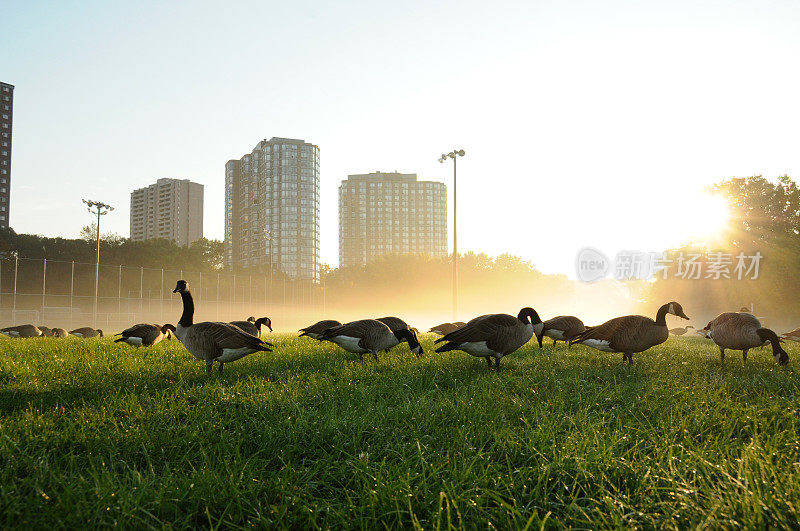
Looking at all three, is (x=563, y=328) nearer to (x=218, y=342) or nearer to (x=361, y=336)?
(x=361, y=336)

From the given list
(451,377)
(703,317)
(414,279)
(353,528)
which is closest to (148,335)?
(451,377)

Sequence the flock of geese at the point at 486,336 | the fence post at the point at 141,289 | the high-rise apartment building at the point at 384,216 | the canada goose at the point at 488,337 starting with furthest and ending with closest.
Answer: the high-rise apartment building at the point at 384,216, the fence post at the point at 141,289, the canada goose at the point at 488,337, the flock of geese at the point at 486,336

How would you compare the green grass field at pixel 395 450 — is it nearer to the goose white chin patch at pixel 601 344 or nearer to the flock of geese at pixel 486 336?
the flock of geese at pixel 486 336

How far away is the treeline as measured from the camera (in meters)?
34.2

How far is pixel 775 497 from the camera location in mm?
A: 2688

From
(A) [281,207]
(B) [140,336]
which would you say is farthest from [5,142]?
(B) [140,336]

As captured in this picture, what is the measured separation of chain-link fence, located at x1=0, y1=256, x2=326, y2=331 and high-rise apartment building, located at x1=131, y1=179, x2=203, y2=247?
66997 mm

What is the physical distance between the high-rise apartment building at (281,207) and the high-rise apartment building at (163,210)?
1806cm

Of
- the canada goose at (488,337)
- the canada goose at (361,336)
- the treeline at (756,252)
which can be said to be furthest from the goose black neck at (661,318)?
the treeline at (756,252)

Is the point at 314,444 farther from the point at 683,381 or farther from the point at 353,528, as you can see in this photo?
the point at 683,381

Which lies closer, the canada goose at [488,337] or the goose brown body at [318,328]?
the canada goose at [488,337]

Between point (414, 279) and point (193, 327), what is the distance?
84.8 metres

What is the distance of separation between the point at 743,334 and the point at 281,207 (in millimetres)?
96651

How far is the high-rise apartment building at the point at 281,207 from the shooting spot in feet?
323
